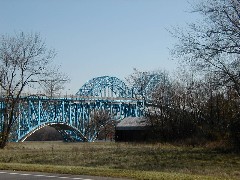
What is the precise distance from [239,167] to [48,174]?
7.77m

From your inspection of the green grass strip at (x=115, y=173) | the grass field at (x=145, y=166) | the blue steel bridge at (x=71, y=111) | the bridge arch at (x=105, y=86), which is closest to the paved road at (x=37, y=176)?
the green grass strip at (x=115, y=173)

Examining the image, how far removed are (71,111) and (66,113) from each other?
5.60 feet

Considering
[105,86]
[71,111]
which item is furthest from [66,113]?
[105,86]

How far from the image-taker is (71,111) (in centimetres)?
8050

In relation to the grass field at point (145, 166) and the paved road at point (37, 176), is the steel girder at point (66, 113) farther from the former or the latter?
the paved road at point (37, 176)

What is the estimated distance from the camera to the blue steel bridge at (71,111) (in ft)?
218

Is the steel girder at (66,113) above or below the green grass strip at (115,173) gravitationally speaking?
above

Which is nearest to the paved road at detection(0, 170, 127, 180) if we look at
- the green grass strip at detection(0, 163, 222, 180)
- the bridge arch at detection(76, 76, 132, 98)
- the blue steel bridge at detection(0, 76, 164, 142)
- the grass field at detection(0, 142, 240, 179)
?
the green grass strip at detection(0, 163, 222, 180)

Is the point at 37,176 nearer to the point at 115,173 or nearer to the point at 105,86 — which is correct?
the point at 115,173

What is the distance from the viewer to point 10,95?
37594 millimetres

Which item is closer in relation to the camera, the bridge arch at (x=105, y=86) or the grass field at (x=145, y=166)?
the grass field at (x=145, y=166)

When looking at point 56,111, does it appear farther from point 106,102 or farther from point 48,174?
point 48,174

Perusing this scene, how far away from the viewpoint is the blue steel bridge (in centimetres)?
6650

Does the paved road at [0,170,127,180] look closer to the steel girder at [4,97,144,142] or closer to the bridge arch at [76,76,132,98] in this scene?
the steel girder at [4,97,144,142]
